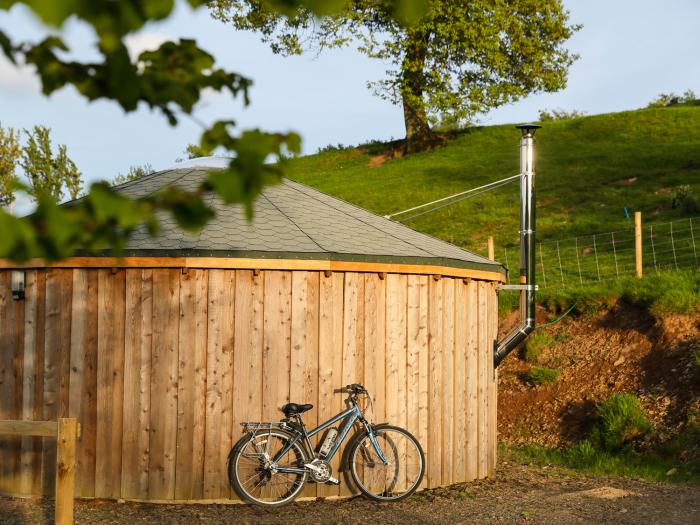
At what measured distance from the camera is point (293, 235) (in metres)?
8.57

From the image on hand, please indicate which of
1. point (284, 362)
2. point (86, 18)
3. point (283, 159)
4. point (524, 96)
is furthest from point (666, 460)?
point (524, 96)

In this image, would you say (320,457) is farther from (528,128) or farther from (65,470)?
(528,128)

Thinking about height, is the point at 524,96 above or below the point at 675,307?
above

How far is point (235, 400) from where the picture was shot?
8.03 m

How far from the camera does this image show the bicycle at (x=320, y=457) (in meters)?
7.88

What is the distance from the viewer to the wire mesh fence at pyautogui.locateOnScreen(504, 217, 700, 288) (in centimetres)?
1677

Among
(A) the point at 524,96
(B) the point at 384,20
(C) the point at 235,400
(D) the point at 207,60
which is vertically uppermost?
(B) the point at 384,20

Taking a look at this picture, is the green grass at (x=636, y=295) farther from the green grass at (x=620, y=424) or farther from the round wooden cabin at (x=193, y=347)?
the round wooden cabin at (x=193, y=347)

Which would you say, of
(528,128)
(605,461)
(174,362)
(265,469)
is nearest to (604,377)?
(605,461)

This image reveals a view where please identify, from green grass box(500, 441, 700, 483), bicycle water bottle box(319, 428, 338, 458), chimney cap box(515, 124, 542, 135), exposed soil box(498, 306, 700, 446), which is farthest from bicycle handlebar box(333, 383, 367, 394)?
exposed soil box(498, 306, 700, 446)

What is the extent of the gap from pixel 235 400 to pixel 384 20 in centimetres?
2405

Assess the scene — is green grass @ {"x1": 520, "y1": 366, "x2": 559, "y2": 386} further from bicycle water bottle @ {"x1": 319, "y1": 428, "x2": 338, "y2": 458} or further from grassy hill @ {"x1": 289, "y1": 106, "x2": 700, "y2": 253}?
grassy hill @ {"x1": 289, "y1": 106, "x2": 700, "y2": 253}

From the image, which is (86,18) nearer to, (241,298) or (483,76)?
(241,298)

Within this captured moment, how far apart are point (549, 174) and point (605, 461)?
17.8 m
